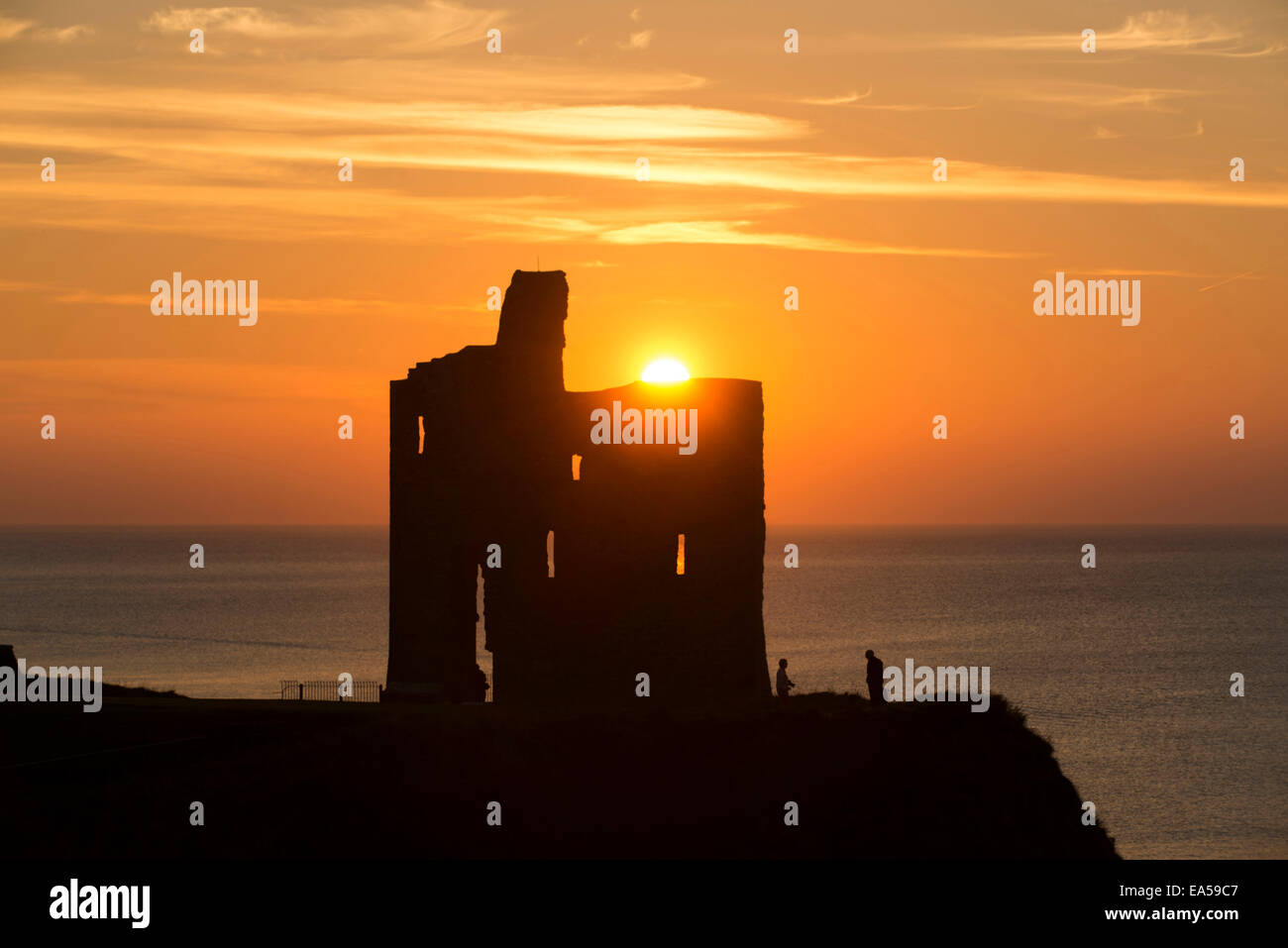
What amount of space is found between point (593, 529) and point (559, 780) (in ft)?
21.3

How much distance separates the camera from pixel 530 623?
31.5 m

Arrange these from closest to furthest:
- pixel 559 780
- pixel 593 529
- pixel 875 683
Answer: pixel 559 780, pixel 875 683, pixel 593 529

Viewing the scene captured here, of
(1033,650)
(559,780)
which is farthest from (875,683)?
(1033,650)

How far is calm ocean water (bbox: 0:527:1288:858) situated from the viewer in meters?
59.2

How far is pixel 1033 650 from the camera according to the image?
105m

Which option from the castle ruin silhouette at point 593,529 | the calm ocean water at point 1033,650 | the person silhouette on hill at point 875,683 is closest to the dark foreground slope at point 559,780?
the person silhouette on hill at point 875,683

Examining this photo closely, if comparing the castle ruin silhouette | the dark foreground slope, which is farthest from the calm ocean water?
the castle ruin silhouette

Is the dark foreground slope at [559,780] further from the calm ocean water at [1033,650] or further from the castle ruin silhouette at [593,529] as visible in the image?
the castle ruin silhouette at [593,529]

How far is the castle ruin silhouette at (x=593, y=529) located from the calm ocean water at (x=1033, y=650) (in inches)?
242

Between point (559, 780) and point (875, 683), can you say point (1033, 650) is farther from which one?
point (559, 780)

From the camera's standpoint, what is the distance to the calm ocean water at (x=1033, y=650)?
59.2 meters
